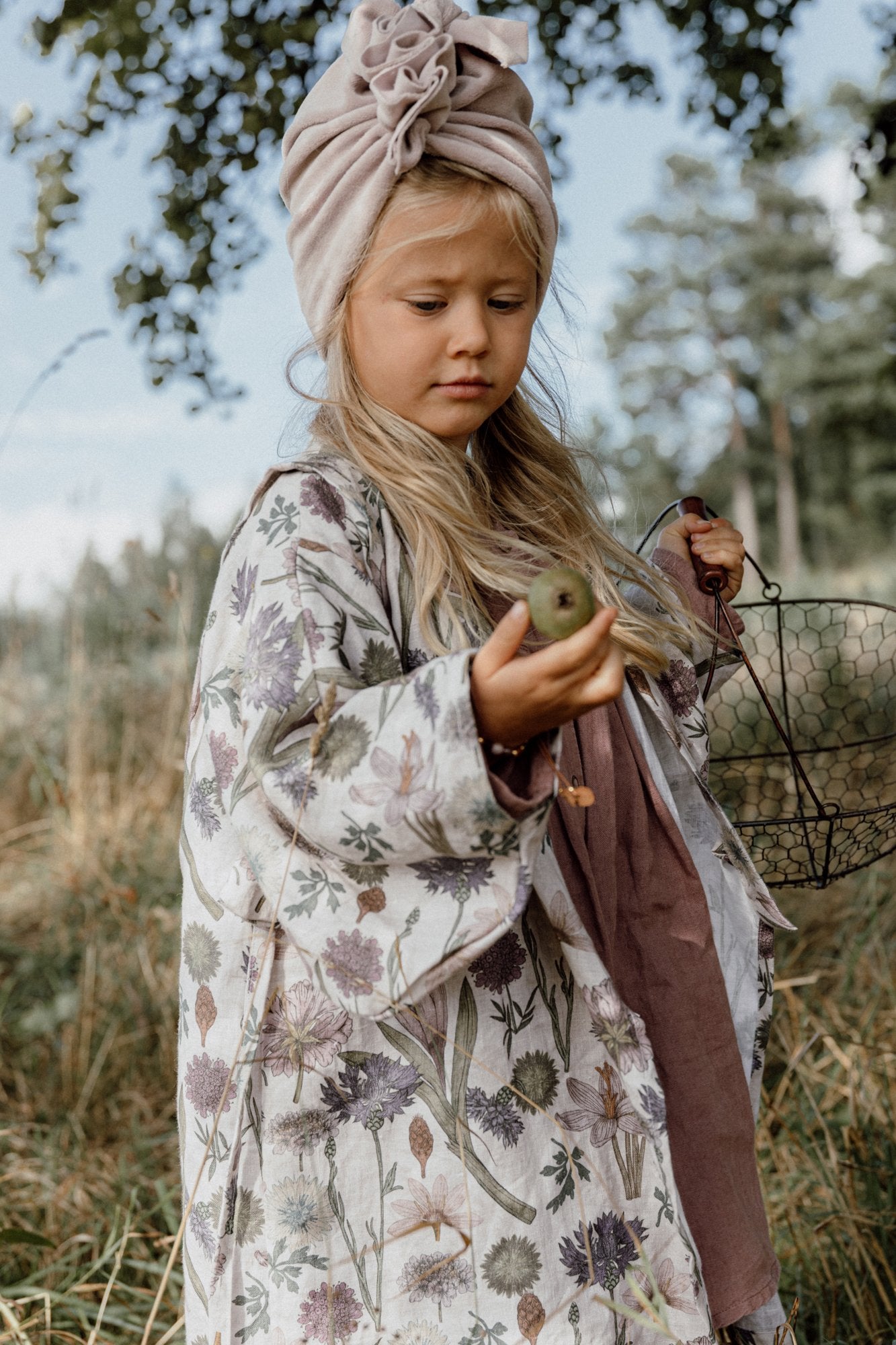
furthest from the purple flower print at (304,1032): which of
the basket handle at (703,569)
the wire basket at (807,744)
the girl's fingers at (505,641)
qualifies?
the basket handle at (703,569)

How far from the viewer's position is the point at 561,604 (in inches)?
37.9

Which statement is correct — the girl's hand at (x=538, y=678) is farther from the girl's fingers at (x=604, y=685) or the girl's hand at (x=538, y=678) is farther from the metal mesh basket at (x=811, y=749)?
the metal mesh basket at (x=811, y=749)

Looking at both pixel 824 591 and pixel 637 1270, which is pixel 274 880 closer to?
pixel 637 1270

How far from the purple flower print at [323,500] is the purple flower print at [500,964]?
1.55 ft

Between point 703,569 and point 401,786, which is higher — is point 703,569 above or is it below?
above

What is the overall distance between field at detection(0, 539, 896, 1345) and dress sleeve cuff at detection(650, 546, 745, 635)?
82 cm

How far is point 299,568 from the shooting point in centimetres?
117

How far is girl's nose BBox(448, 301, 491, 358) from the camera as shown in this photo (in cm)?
129

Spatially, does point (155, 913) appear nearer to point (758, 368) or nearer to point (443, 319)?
point (443, 319)

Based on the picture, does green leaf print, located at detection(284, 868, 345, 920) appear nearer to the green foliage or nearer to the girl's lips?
the girl's lips

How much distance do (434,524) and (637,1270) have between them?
85cm

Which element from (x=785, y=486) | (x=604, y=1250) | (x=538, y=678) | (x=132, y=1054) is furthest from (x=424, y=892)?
(x=785, y=486)

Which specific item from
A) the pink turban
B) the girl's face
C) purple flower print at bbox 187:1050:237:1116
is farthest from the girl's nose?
purple flower print at bbox 187:1050:237:1116

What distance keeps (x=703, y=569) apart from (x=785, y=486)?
88.4ft
